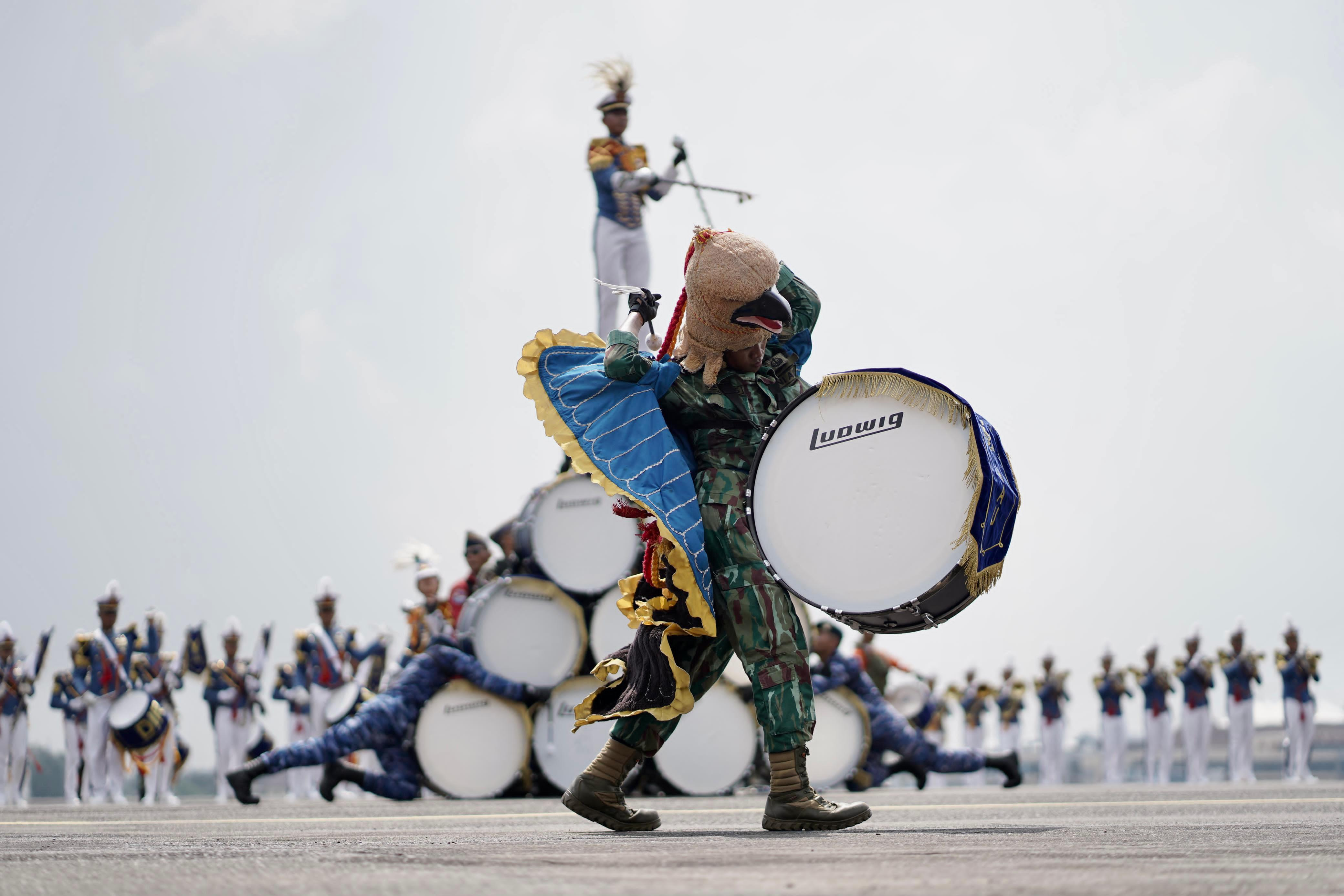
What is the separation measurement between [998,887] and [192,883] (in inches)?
52.1

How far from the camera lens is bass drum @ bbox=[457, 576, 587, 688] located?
900cm

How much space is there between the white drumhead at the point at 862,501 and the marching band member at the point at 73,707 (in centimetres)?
1193

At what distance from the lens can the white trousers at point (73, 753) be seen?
14.8 meters

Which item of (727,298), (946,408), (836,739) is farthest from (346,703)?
(946,408)

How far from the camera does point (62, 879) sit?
2.51m

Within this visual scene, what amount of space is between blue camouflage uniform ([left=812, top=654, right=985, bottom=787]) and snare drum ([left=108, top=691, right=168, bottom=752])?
632 centimetres

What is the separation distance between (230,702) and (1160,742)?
12976mm

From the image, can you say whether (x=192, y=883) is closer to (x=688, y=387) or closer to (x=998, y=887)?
(x=998, y=887)

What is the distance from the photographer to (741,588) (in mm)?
4168

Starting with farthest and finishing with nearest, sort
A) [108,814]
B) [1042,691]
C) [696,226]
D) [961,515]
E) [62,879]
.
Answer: [1042,691] < [108,814] < [696,226] < [961,515] < [62,879]

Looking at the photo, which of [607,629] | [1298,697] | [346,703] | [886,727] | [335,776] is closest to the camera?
[335,776]

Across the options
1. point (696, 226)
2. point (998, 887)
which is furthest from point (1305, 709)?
point (998, 887)

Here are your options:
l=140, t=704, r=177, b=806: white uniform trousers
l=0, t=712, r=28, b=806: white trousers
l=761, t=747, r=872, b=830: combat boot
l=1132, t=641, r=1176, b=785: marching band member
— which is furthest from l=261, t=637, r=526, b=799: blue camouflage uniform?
l=1132, t=641, r=1176, b=785: marching band member

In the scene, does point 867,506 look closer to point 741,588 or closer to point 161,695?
point 741,588
